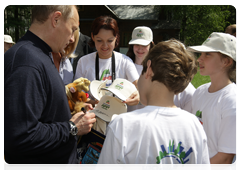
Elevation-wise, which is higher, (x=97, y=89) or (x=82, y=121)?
(x=97, y=89)

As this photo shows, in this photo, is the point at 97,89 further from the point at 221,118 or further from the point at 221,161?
the point at 221,161

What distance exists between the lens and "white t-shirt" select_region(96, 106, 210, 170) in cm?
118

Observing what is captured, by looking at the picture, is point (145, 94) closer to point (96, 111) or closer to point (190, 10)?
point (96, 111)

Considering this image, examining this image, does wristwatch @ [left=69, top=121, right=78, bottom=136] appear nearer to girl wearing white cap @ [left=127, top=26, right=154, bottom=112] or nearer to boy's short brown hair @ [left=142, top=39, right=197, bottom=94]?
boy's short brown hair @ [left=142, top=39, right=197, bottom=94]

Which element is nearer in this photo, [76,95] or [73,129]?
[73,129]

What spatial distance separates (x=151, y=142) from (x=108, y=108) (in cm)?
81

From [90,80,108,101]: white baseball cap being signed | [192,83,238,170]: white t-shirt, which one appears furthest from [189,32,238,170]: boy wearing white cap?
[90,80,108,101]: white baseball cap being signed

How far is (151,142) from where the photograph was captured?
1.18 m

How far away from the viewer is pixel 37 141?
3.94 feet

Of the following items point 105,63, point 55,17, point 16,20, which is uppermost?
point 16,20

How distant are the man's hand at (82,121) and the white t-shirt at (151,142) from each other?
1.26 feet

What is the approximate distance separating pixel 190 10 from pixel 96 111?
23.6 metres

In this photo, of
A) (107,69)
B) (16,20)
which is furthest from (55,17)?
(16,20)

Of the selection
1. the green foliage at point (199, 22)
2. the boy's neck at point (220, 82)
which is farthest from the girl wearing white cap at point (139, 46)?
the green foliage at point (199, 22)
